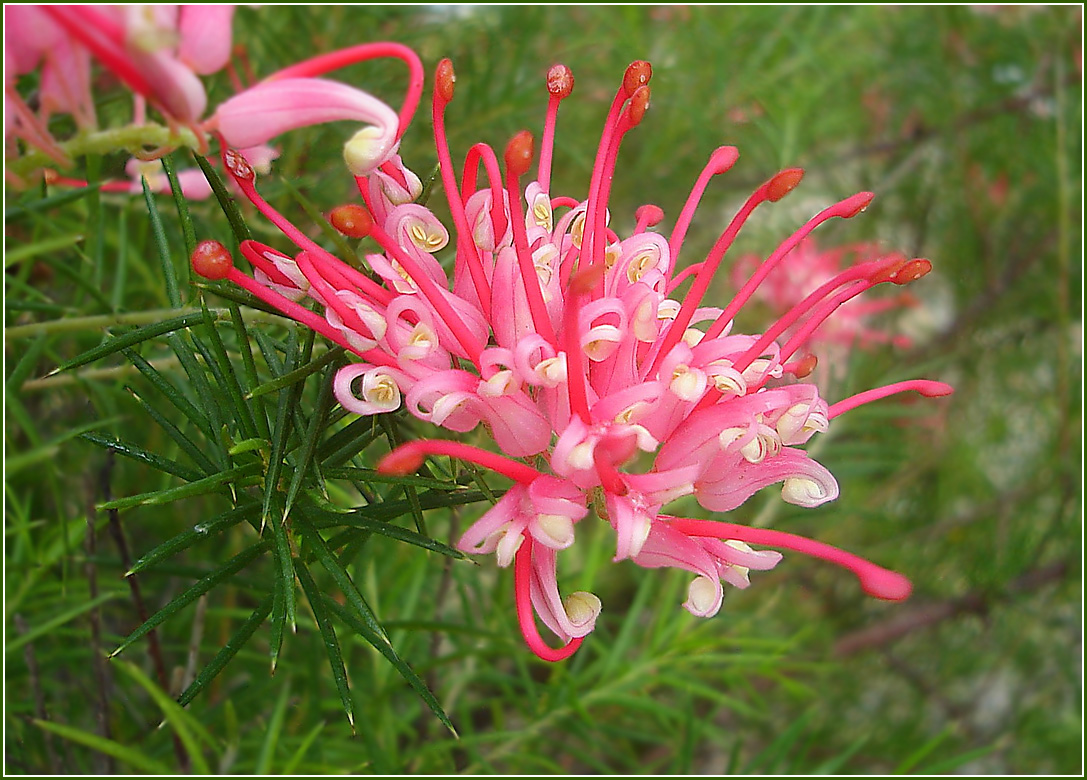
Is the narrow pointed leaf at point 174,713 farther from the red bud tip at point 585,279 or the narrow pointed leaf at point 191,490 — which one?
the red bud tip at point 585,279

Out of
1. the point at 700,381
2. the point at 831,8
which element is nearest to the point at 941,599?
the point at 831,8

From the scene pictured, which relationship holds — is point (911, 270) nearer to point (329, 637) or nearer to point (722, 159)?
point (722, 159)

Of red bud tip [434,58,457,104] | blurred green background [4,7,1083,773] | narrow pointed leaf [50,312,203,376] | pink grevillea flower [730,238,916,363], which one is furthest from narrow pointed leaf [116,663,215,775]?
pink grevillea flower [730,238,916,363]

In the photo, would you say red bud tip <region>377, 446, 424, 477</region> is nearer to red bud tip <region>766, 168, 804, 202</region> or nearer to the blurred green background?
the blurred green background

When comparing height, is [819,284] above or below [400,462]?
above

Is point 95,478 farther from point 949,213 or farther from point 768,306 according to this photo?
point 949,213

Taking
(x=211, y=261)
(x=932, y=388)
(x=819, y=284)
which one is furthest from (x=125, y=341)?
(x=819, y=284)

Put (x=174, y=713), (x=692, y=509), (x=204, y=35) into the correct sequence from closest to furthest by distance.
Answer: (x=204, y=35)
(x=174, y=713)
(x=692, y=509)
